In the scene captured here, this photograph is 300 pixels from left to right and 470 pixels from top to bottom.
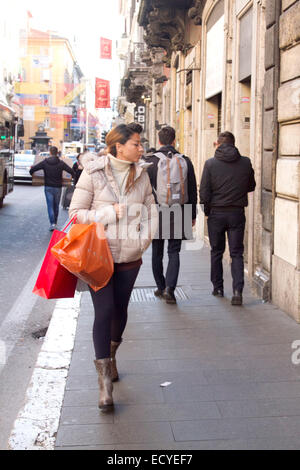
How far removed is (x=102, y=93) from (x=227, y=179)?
50024 mm

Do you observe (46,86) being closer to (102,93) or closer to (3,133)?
(102,93)

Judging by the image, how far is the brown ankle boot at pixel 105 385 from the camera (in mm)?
4355

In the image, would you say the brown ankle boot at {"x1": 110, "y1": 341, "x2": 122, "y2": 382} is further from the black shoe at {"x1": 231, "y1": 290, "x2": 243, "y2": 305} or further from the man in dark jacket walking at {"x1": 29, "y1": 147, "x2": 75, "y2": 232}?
the man in dark jacket walking at {"x1": 29, "y1": 147, "x2": 75, "y2": 232}

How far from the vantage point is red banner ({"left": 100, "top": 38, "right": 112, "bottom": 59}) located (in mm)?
54656

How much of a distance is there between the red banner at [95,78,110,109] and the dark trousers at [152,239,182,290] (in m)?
48.1

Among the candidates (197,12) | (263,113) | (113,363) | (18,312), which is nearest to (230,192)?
(263,113)

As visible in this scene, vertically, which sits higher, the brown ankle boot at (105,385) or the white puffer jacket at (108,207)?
the white puffer jacket at (108,207)

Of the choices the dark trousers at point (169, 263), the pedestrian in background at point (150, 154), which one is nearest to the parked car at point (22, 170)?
the pedestrian in background at point (150, 154)

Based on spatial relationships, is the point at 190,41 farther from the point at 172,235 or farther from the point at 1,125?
the point at 172,235

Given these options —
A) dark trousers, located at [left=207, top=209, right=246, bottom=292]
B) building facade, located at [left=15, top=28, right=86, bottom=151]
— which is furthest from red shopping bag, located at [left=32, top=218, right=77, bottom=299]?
building facade, located at [left=15, top=28, right=86, bottom=151]

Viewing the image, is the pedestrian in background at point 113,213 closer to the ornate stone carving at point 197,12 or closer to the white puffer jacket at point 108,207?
the white puffer jacket at point 108,207

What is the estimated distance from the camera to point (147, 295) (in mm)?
8203

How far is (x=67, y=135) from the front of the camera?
4279 inches

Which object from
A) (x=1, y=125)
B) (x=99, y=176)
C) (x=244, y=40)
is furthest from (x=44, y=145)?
(x=99, y=176)
